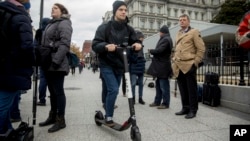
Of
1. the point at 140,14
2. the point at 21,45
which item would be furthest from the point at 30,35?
the point at 140,14

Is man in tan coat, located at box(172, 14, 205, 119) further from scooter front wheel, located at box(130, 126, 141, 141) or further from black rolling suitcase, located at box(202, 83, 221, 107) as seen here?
scooter front wheel, located at box(130, 126, 141, 141)

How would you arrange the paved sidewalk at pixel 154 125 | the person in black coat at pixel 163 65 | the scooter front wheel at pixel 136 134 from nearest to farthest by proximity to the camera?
the scooter front wheel at pixel 136 134, the paved sidewalk at pixel 154 125, the person in black coat at pixel 163 65

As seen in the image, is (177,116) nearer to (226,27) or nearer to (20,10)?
(20,10)

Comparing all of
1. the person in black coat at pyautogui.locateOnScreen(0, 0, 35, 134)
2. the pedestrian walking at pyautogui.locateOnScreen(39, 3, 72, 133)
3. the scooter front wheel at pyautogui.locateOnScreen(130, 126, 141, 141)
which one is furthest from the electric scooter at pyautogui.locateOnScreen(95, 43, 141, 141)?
the person in black coat at pyautogui.locateOnScreen(0, 0, 35, 134)

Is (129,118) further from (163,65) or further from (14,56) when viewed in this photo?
(163,65)

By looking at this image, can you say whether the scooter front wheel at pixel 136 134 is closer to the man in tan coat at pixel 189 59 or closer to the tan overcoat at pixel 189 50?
the man in tan coat at pixel 189 59

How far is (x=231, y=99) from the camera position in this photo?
228 inches

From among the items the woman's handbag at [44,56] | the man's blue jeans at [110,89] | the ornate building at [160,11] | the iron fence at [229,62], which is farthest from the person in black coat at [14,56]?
the ornate building at [160,11]

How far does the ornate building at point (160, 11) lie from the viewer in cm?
7406

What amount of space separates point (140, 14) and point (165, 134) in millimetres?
72257

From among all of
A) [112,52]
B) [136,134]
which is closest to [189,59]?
[112,52]

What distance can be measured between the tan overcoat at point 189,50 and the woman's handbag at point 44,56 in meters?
2.66

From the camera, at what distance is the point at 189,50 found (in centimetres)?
496

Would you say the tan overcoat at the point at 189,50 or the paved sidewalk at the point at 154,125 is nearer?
the paved sidewalk at the point at 154,125
